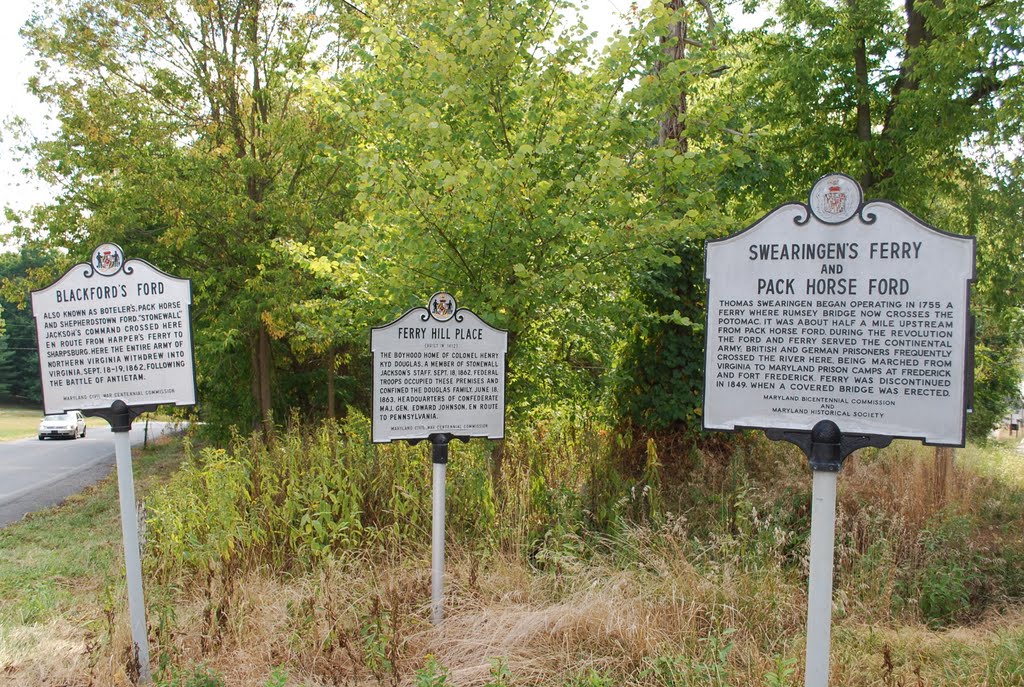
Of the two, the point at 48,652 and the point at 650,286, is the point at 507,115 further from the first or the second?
the point at 48,652

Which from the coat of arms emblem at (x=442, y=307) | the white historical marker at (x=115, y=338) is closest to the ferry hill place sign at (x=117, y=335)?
the white historical marker at (x=115, y=338)

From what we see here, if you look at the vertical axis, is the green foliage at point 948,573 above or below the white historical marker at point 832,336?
below

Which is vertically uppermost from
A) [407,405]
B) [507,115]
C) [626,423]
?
[507,115]

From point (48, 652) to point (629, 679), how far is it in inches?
125

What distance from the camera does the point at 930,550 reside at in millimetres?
6246

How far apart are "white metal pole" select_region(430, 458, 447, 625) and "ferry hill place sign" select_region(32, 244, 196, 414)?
1.54 metres

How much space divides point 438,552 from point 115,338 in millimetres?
2251

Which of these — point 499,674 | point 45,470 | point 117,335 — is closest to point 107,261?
point 117,335

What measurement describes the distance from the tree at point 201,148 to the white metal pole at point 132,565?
8659mm

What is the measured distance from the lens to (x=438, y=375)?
17.7 ft

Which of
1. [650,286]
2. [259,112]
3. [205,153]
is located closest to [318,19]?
[259,112]

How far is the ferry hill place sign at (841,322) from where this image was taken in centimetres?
362

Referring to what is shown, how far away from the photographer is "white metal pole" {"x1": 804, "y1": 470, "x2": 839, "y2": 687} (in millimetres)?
3537

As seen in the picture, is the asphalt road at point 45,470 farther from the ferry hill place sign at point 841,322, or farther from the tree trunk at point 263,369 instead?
the ferry hill place sign at point 841,322
